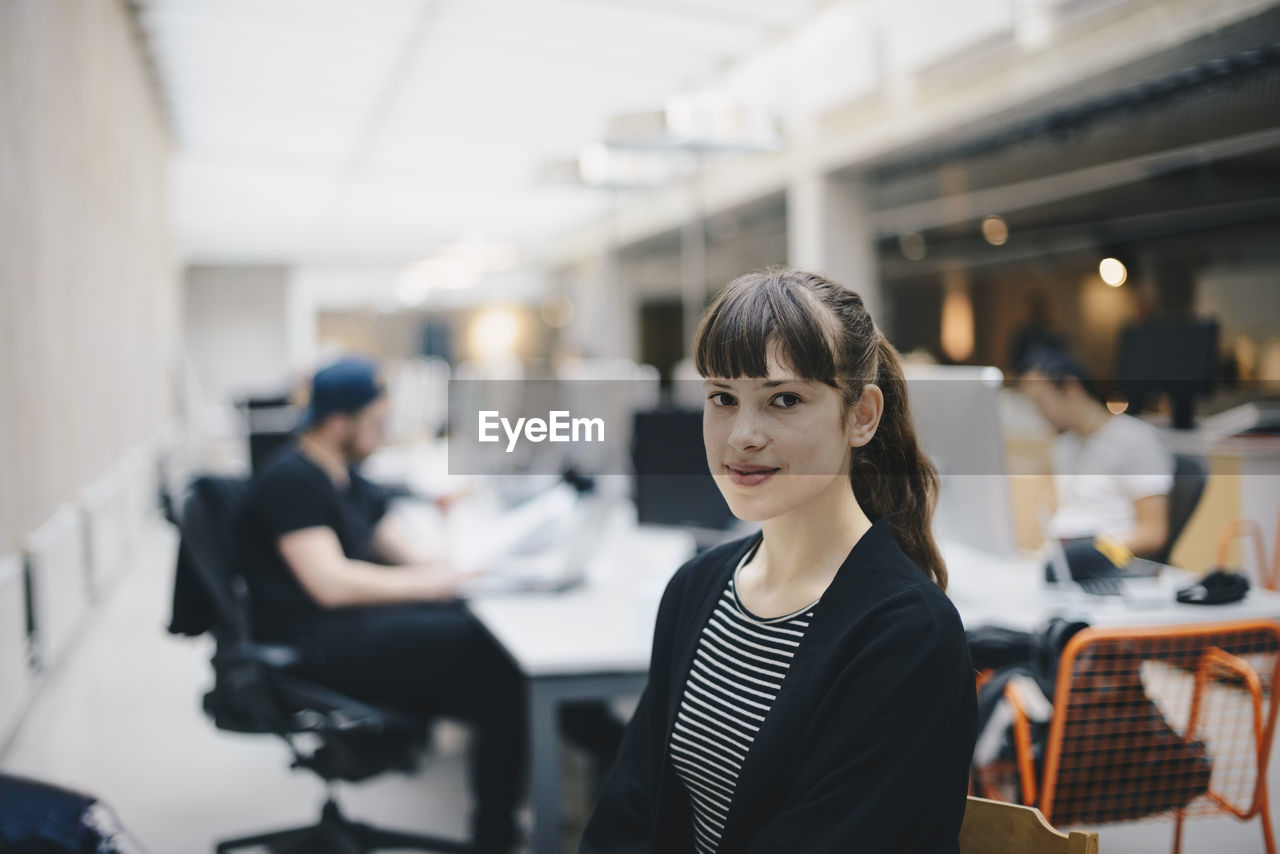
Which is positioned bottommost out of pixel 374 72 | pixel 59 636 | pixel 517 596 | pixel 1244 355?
pixel 59 636

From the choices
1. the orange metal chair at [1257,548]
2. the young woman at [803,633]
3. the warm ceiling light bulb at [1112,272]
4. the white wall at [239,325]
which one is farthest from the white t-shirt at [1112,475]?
the white wall at [239,325]

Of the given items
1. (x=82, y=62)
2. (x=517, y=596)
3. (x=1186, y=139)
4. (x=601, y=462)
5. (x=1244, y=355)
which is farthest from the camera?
(x=82, y=62)

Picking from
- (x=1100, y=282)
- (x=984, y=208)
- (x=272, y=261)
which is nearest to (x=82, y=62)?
(x=984, y=208)

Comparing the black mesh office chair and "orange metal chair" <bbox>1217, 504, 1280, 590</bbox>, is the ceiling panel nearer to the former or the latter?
the black mesh office chair

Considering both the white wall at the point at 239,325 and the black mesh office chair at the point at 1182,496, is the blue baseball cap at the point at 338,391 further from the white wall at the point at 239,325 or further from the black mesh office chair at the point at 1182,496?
the white wall at the point at 239,325

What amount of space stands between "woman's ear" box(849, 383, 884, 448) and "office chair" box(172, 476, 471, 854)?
1569 millimetres

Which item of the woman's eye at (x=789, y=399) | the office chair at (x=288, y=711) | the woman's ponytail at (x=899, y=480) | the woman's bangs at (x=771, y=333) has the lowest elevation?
the office chair at (x=288, y=711)

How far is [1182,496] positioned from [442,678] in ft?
7.93

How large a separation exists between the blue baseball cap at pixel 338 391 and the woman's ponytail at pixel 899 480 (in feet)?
5.99

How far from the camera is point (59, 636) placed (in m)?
4.02

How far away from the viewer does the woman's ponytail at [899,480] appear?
1.18 meters

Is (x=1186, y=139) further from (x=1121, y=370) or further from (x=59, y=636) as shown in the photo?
(x=59, y=636)

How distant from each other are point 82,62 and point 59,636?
2.88m

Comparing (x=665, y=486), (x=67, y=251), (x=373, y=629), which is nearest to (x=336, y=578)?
(x=373, y=629)
